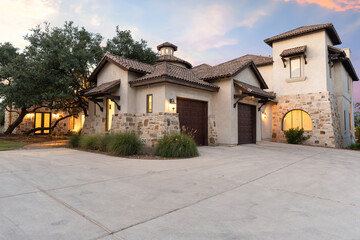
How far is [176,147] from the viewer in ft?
26.4

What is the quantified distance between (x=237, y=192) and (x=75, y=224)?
2.78 m

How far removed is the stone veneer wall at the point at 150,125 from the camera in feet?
33.1

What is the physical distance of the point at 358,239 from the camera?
221cm

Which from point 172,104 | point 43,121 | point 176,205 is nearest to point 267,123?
point 172,104

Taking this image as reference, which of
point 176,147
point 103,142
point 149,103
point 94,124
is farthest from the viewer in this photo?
point 94,124

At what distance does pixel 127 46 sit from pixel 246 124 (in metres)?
14.0

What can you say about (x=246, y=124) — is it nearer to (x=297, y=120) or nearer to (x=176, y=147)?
(x=297, y=120)

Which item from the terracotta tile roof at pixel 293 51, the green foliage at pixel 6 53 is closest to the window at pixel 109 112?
the green foliage at pixel 6 53

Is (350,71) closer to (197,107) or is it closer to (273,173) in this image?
(197,107)

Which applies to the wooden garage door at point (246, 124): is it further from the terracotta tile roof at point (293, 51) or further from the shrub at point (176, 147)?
the shrub at point (176, 147)

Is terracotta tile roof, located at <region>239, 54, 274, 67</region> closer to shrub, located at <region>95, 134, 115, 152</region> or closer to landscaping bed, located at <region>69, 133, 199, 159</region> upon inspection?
landscaping bed, located at <region>69, 133, 199, 159</region>

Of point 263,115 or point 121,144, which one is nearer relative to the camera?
point 121,144

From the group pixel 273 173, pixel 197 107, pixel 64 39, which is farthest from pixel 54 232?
pixel 64 39

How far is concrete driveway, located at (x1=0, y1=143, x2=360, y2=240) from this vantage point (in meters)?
2.29
